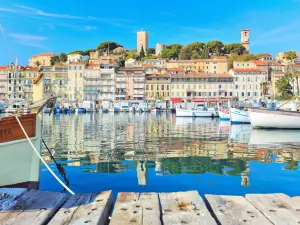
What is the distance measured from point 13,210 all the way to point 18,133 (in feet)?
8.50

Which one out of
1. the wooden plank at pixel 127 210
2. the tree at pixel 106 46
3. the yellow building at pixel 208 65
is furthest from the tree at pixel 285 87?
the wooden plank at pixel 127 210

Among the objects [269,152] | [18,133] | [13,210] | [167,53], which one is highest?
[167,53]

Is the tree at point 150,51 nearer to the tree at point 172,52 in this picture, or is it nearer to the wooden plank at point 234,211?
the tree at point 172,52

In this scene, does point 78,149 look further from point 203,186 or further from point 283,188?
point 283,188

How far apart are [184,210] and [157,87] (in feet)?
326

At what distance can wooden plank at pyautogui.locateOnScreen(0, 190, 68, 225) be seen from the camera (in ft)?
13.6

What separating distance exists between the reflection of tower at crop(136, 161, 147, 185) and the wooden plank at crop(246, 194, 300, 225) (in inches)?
195

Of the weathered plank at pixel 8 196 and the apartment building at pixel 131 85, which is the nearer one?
the weathered plank at pixel 8 196

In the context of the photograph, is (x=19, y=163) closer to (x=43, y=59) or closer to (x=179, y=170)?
(x=179, y=170)

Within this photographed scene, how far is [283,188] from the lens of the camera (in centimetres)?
901

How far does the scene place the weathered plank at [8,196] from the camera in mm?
4855

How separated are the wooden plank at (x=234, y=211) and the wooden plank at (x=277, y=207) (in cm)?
10

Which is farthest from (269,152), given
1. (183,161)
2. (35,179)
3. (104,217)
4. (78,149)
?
(104,217)

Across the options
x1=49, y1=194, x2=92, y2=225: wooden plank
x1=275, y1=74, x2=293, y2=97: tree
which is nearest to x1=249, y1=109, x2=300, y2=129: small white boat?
x1=49, y1=194, x2=92, y2=225: wooden plank
